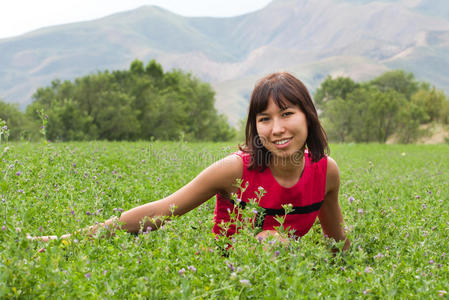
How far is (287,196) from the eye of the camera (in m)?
3.20

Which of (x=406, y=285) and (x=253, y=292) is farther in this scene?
(x=406, y=285)

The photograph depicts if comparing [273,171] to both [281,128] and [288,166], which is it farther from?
[281,128]

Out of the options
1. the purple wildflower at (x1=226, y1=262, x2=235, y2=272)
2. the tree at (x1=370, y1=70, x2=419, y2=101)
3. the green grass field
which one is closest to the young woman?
the green grass field

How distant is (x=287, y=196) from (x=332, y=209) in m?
0.61

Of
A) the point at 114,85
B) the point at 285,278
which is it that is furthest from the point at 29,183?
the point at 114,85

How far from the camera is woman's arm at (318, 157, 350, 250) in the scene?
3471 millimetres

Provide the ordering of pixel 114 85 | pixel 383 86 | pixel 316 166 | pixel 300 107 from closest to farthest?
1. pixel 300 107
2. pixel 316 166
3. pixel 114 85
4. pixel 383 86

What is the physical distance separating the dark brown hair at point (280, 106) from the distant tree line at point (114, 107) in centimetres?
2904

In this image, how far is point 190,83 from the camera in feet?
169

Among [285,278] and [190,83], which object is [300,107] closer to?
[285,278]

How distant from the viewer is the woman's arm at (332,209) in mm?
3471

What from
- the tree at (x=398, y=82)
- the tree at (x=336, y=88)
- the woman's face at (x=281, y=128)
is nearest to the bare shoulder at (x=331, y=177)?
the woman's face at (x=281, y=128)

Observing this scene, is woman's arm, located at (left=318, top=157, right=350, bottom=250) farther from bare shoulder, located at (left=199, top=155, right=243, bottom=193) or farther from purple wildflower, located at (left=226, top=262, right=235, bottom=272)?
purple wildflower, located at (left=226, top=262, right=235, bottom=272)

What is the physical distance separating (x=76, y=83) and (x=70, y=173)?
35426 millimetres
